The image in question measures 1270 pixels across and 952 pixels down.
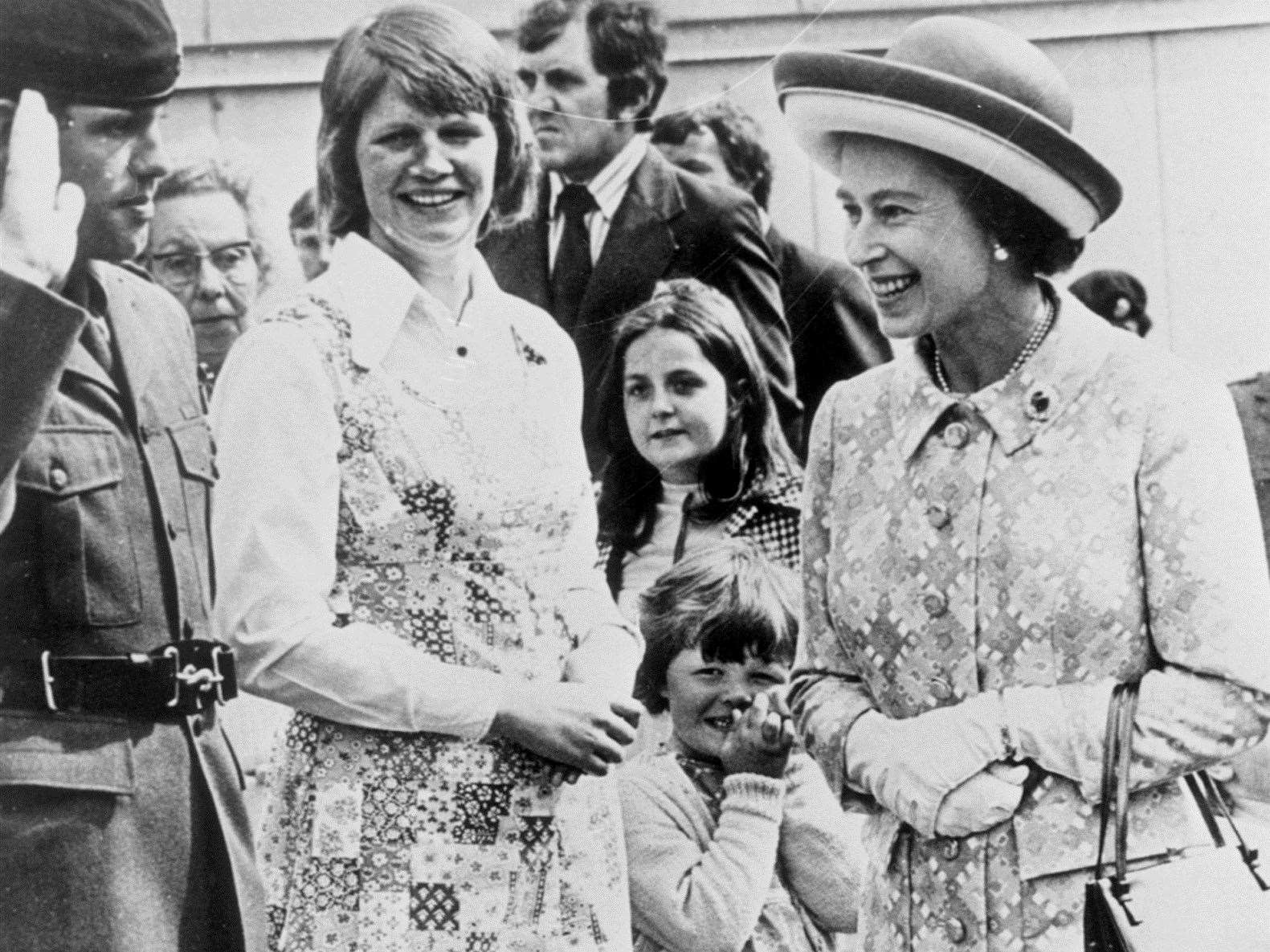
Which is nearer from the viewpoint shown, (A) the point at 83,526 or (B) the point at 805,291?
(A) the point at 83,526

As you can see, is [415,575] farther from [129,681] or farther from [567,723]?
[129,681]

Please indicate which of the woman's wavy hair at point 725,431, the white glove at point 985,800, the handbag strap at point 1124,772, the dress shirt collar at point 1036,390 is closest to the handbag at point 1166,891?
the handbag strap at point 1124,772

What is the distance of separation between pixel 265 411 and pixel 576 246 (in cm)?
85

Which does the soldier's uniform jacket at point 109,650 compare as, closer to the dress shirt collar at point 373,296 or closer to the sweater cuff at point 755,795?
the dress shirt collar at point 373,296

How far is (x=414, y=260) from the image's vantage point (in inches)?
107

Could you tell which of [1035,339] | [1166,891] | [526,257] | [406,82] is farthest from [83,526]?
[1166,891]

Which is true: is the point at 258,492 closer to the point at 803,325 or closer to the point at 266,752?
the point at 266,752

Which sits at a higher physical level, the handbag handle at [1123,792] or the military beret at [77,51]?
the military beret at [77,51]

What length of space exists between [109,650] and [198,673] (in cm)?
12

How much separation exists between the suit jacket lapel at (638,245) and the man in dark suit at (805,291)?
0.21 feet

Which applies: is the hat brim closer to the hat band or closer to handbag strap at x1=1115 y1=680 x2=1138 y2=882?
the hat band

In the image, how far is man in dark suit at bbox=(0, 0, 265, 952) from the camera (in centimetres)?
226

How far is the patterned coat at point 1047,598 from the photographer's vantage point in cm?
239

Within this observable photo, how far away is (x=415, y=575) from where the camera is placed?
255 centimetres
